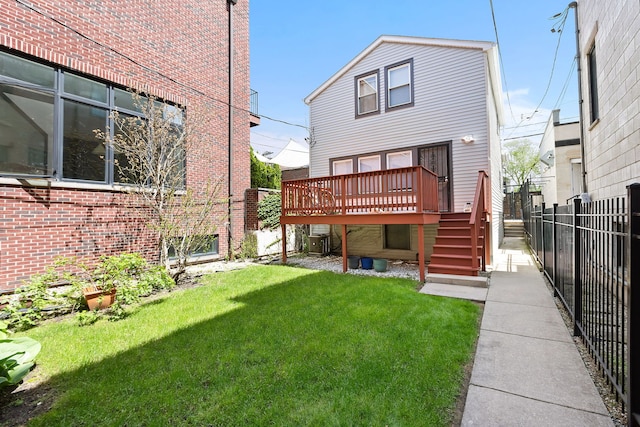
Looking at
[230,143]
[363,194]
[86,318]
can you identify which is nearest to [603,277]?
[363,194]

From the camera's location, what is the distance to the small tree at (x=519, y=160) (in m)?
27.5

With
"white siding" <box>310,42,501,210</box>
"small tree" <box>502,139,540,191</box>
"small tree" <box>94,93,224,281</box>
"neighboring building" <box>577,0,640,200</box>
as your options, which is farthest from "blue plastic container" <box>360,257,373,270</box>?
"small tree" <box>502,139,540,191</box>

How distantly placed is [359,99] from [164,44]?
19.5 feet

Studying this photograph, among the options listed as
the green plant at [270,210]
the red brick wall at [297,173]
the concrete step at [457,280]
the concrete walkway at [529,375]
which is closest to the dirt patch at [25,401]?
the concrete walkway at [529,375]

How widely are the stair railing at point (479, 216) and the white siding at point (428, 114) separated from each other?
433 mm

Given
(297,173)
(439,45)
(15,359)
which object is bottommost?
(15,359)

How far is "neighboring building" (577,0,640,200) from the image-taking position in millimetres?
4031

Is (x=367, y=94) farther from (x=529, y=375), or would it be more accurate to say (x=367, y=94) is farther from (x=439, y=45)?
(x=529, y=375)

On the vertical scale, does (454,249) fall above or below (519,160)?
below

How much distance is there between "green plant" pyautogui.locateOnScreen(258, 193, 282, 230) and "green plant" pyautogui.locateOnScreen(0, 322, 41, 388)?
24.0 ft

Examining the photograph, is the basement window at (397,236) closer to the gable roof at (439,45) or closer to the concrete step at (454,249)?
the concrete step at (454,249)

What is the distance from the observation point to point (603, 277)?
8.54 ft

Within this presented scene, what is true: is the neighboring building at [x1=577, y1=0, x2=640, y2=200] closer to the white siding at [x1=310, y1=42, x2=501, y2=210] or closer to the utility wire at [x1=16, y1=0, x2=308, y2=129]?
the white siding at [x1=310, y1=42, x2=501, y2=210]

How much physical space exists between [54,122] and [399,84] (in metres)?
8.78
